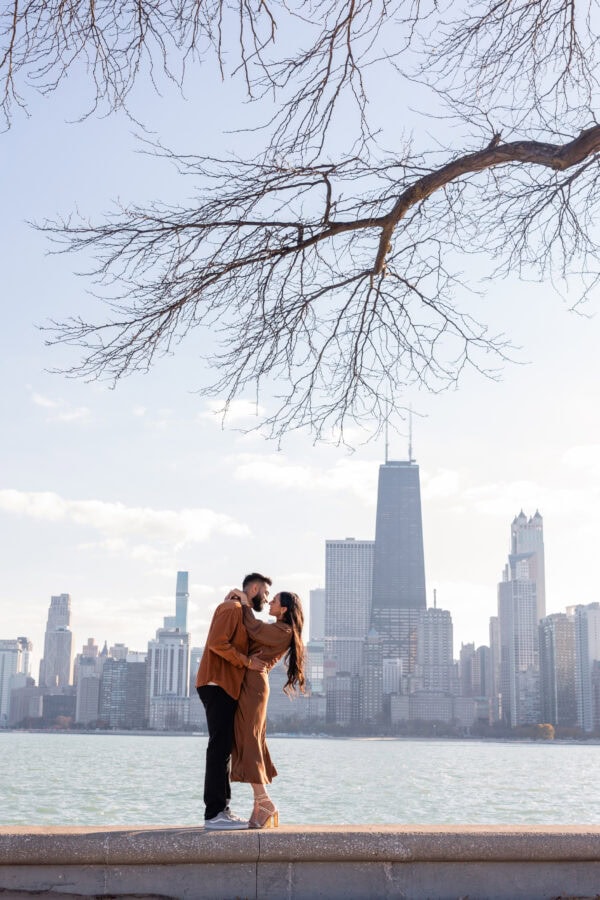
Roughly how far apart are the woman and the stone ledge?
27.2 inches

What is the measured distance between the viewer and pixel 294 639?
6.39m

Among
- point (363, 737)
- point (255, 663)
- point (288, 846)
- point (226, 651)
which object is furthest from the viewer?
point (363, 737)

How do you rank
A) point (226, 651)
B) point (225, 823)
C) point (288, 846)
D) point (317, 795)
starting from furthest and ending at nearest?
1. point (317, 795)
2. point (226, 651)
3. point (225, 823)
4. point (288, 846)

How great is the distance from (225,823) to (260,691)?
0.79 metres

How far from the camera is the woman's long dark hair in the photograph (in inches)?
252

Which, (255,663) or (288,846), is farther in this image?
(255,663)

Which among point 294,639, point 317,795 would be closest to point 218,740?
point 294,639

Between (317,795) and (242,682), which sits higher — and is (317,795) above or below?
below

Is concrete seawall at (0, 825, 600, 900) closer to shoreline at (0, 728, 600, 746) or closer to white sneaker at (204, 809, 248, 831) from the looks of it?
white sneaker at (204, 809, 248, 831)

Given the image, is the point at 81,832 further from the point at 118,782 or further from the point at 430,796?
the point at 118,782

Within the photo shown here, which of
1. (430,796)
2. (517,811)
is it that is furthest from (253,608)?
(430,796)

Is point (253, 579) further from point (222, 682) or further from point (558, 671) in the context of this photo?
point (558, 671)

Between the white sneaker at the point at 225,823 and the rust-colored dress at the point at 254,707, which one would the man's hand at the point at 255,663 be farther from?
the white sneaker at the point at 225,823

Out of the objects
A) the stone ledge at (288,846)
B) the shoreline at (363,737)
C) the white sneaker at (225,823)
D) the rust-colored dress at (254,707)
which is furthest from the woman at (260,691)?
the shoreline at (363,737)
